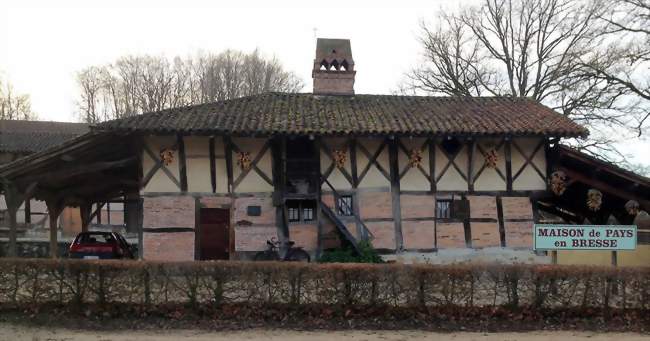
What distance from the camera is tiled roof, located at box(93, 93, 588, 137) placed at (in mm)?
15109

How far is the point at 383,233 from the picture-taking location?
16.2 meters

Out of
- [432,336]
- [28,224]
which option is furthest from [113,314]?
[28,224]

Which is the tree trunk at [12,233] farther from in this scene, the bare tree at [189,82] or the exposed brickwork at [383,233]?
the bare tree at [189,82]

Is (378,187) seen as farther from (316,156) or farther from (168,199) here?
(168,199)

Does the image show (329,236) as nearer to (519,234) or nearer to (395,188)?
(395,188)

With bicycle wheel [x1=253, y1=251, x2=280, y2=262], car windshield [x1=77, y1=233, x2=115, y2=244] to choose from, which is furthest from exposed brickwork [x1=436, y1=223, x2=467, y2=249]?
car windshield [x1=77, y1=233, x2=115, y2=244]

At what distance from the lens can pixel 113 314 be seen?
9.74m

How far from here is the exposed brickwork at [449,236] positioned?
1639cm

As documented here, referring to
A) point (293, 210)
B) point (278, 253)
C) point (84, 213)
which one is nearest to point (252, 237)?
point (278, 253)

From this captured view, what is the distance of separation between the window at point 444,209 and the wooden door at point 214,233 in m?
6.06

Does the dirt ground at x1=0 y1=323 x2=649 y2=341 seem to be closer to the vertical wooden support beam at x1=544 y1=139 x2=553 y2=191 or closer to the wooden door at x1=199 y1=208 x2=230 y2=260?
the wooden door at x1=199 y1=208 x2=230 y2=260

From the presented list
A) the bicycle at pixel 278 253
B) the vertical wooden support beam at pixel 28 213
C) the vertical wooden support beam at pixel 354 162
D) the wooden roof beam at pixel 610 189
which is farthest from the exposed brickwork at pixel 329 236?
the vertical wooden support beam at pixel 28 213

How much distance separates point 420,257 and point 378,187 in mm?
2307

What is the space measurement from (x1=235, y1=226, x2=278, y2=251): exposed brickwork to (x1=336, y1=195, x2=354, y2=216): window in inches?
75.0
